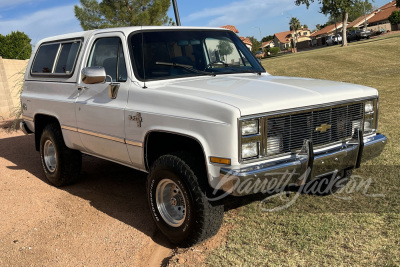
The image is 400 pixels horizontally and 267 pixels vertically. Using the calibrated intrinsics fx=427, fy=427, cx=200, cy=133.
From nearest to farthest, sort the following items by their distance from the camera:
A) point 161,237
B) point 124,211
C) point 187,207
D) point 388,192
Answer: point 187,207, point 161,237, point 388,192, point 124,211

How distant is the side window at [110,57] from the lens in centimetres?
460

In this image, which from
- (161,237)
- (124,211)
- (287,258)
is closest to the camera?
(287,258)

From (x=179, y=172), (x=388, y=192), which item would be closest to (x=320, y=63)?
(x=388, y=192)

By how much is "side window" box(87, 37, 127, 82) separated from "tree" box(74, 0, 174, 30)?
17.6 metres

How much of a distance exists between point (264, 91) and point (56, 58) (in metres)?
3.31

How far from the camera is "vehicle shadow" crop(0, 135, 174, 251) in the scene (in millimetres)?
4779

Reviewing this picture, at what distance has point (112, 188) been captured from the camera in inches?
237

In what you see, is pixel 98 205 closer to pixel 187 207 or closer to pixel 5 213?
pixel 5 213

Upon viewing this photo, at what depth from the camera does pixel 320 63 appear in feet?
73.6

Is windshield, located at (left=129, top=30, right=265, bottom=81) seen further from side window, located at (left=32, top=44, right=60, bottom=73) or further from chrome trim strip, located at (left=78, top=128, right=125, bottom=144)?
side window, located at (left=32, top=44, right=60, bottom=73)

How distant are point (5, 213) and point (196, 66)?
3.01 meters

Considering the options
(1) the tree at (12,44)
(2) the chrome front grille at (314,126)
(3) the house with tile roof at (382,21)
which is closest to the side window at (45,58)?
(2) the chrome front grille at (314,126)

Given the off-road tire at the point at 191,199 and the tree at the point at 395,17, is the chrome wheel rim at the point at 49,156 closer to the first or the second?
the off-road tire at the point at 191,199

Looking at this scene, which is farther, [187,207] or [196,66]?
[196,66]
